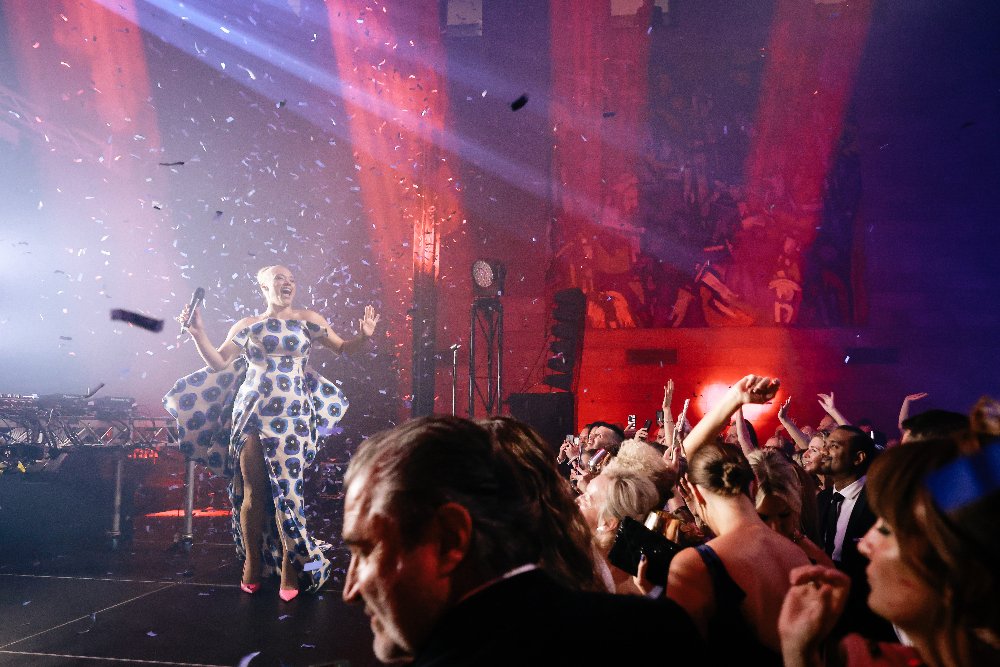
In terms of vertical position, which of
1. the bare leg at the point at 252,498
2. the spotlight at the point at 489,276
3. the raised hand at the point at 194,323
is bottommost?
the bare leg at the point at 252,498

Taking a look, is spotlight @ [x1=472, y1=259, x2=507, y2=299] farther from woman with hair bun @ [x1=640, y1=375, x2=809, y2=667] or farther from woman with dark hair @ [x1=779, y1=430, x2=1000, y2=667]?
woman with dark hair @ [x1=779, y1=430, x2=1000, y2=667]

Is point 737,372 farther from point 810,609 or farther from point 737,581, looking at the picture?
point 810,609

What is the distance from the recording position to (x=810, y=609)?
98 centimetres

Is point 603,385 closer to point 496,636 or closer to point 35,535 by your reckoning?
point 35,535

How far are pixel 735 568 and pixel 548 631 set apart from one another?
91 cm

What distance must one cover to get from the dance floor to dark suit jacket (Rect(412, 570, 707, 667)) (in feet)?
3.52

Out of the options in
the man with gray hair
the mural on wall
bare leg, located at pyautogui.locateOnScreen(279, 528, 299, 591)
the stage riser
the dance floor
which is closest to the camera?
the man with gray hair

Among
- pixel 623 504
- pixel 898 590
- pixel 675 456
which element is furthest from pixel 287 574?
pixel 898 590

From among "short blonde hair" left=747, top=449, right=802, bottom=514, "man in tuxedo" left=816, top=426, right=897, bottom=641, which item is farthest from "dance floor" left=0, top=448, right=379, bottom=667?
"man in tuxedo" left=816, top=426, right=897, bottom=641

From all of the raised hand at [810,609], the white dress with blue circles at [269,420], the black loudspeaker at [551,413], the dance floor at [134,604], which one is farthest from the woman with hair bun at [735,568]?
the black loudspeaker at [551,413]

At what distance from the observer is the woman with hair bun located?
1.42m

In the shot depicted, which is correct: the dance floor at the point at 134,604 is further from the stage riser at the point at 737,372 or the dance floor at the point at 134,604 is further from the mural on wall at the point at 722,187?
the mural on wall at the point at 722,187

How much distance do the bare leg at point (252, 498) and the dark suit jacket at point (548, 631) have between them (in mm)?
3782

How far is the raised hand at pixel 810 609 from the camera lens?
97 centimetres
